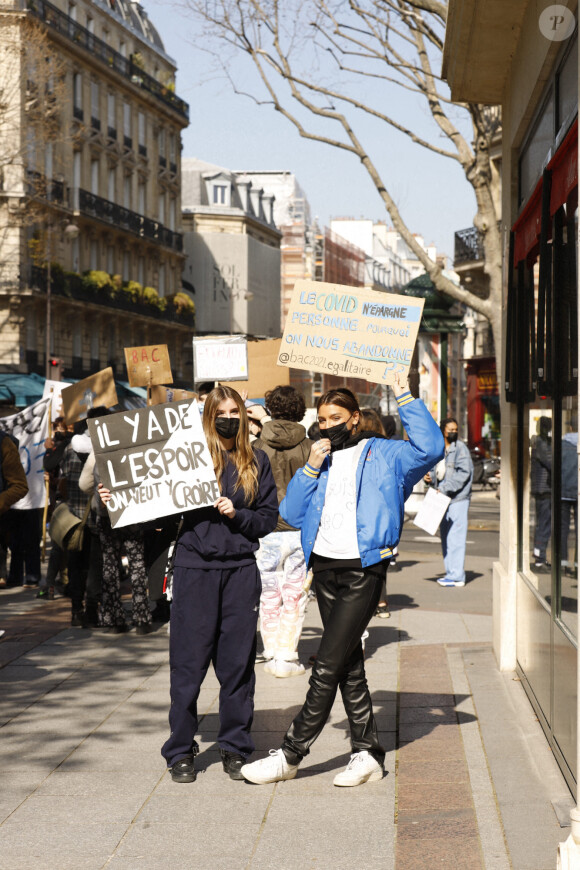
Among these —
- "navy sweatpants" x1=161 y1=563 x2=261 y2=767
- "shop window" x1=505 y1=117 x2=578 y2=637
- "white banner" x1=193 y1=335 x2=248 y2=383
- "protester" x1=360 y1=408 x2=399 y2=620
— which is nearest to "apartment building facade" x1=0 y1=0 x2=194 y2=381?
"white banner" x1=193 y1=335 x2=248 y2=383

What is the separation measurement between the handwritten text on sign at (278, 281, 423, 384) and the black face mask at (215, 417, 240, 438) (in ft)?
1.52

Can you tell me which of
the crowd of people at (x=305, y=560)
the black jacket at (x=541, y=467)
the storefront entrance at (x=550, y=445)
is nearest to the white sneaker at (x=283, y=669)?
the storefront entrance at (x=550, y=445)

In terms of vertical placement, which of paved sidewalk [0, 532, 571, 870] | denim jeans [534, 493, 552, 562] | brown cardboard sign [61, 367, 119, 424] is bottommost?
paved sidewalk [0, 532, 571, 870]

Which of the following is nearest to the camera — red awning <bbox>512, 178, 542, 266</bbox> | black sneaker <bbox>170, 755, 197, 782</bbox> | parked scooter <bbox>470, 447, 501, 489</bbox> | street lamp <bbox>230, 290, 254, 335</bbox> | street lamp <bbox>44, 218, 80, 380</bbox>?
black sneaker <bbox>170, 755, 197, 782</bbox>

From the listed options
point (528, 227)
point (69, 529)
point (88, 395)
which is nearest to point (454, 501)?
point (88, 395)

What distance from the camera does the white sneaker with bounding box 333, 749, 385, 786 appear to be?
5.43 m

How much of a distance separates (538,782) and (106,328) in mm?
48378

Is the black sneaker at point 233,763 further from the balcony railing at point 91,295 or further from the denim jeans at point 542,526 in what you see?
the balcony railing at point 91,295

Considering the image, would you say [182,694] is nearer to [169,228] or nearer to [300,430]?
[300,430]

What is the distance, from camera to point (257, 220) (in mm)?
77625

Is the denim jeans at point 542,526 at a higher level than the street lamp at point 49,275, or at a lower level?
lower

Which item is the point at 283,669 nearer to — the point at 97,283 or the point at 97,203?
the point at 97,283

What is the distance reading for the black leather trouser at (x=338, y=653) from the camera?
5.41m

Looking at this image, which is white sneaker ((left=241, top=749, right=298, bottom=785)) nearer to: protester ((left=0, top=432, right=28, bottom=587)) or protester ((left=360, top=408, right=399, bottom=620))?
protester ((left=360, top=408, right=399, bottom=620))
